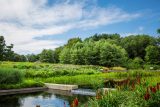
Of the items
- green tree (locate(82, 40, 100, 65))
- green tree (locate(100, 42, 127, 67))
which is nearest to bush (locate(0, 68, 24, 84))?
green tree (locate(100, 42, 127, 67))

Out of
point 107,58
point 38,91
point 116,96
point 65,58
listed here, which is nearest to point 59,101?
point 38,91

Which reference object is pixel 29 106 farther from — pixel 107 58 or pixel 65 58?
pixel 65 58

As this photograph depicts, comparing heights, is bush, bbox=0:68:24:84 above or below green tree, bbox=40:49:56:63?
below

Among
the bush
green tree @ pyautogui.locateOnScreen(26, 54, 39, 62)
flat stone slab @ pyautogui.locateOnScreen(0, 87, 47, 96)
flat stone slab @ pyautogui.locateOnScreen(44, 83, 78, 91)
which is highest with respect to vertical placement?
green tree @ pyautogui.locateOnScreen(26, 54, 39, 62)

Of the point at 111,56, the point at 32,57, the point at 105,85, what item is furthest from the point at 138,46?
the point at 105,85

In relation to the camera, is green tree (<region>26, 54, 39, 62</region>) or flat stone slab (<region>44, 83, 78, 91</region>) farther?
green tree (<region>26, 54, 39, 62</region>)

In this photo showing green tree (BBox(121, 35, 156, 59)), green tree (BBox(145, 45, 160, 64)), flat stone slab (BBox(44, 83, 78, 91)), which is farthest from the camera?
green tree (BBox(121, 35, 156, 59))

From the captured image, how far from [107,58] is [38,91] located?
1021 inches

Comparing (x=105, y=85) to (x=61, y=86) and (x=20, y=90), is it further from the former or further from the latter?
(x=20, y=90)

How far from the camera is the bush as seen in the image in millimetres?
16031

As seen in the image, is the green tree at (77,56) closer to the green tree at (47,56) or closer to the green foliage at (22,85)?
the green tree at (47,56)

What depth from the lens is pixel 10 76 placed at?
53.5 ft

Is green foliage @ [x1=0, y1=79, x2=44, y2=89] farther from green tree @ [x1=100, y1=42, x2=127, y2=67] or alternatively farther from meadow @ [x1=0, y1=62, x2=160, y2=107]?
green tree @ [x1=100, y1=42, x2=127, y2=67]

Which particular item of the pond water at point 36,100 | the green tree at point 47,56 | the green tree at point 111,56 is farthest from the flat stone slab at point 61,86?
the green tree at point 47,56
